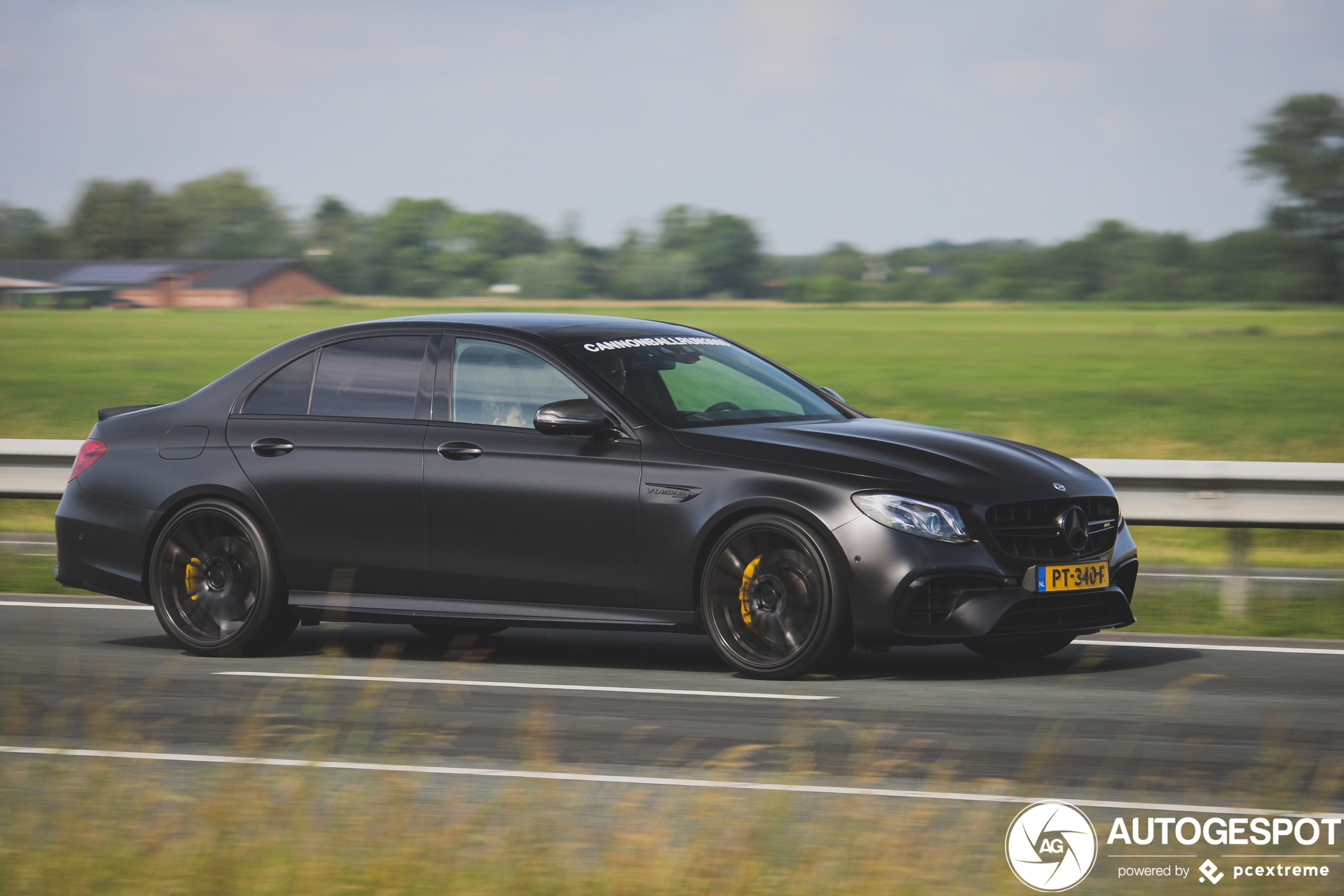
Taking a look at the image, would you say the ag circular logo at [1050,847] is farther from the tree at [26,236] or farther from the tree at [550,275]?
the tree at [26,236]

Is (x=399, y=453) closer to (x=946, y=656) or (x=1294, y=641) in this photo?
(x=946, y=656)

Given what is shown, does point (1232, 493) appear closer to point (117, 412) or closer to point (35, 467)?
point (117, 412)

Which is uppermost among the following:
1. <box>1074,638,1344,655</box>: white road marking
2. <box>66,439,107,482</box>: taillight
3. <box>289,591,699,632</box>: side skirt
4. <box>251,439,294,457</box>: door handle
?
<box>251,439,294,457</box>: door handle

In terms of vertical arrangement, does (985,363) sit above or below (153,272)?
below

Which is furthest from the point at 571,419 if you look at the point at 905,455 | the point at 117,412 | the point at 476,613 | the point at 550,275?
the point at 550,275

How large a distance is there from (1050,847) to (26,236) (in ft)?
276

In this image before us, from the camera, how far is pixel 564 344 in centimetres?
820

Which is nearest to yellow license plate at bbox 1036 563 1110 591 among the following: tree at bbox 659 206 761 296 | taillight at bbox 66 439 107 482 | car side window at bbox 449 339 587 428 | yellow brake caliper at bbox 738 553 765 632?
yellow brake caliper at bbox 738 553 765 632

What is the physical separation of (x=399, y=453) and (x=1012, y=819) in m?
4.10

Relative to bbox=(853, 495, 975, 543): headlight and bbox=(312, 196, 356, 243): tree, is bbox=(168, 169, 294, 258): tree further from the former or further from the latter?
bbox=(853, 495, 975, 543): headlight

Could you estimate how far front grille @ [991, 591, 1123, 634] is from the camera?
737 cm

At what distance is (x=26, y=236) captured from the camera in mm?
82000

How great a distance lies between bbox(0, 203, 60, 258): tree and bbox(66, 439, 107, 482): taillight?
72.8 metres

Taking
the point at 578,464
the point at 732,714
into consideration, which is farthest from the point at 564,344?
the point at 732,714
